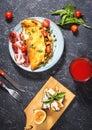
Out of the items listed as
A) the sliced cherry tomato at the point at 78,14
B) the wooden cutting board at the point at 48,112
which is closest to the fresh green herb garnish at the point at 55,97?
the wooden cutting board at the point at 48,112

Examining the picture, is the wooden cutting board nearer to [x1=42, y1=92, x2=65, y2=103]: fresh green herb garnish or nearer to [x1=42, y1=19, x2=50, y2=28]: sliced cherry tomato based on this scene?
[x1=42, y1=92, x2=65, y2=103]: fresh green herb garnish

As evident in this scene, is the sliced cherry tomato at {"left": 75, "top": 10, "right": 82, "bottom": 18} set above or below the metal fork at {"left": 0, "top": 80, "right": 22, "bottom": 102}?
above

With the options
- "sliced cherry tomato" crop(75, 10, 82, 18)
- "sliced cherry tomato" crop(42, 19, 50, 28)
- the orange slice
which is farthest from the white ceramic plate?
the orange slice

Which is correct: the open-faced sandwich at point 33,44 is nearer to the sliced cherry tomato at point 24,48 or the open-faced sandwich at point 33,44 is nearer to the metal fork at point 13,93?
the sliced cherry tomato at point 24,48

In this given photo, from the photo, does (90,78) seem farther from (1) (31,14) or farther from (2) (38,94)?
(1) (31,14)

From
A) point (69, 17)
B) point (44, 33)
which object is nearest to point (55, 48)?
point (44, 33)

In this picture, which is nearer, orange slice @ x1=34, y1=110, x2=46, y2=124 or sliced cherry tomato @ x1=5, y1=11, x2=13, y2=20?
orange slice @ x1=34, y1=110, x2=46, y2=124
